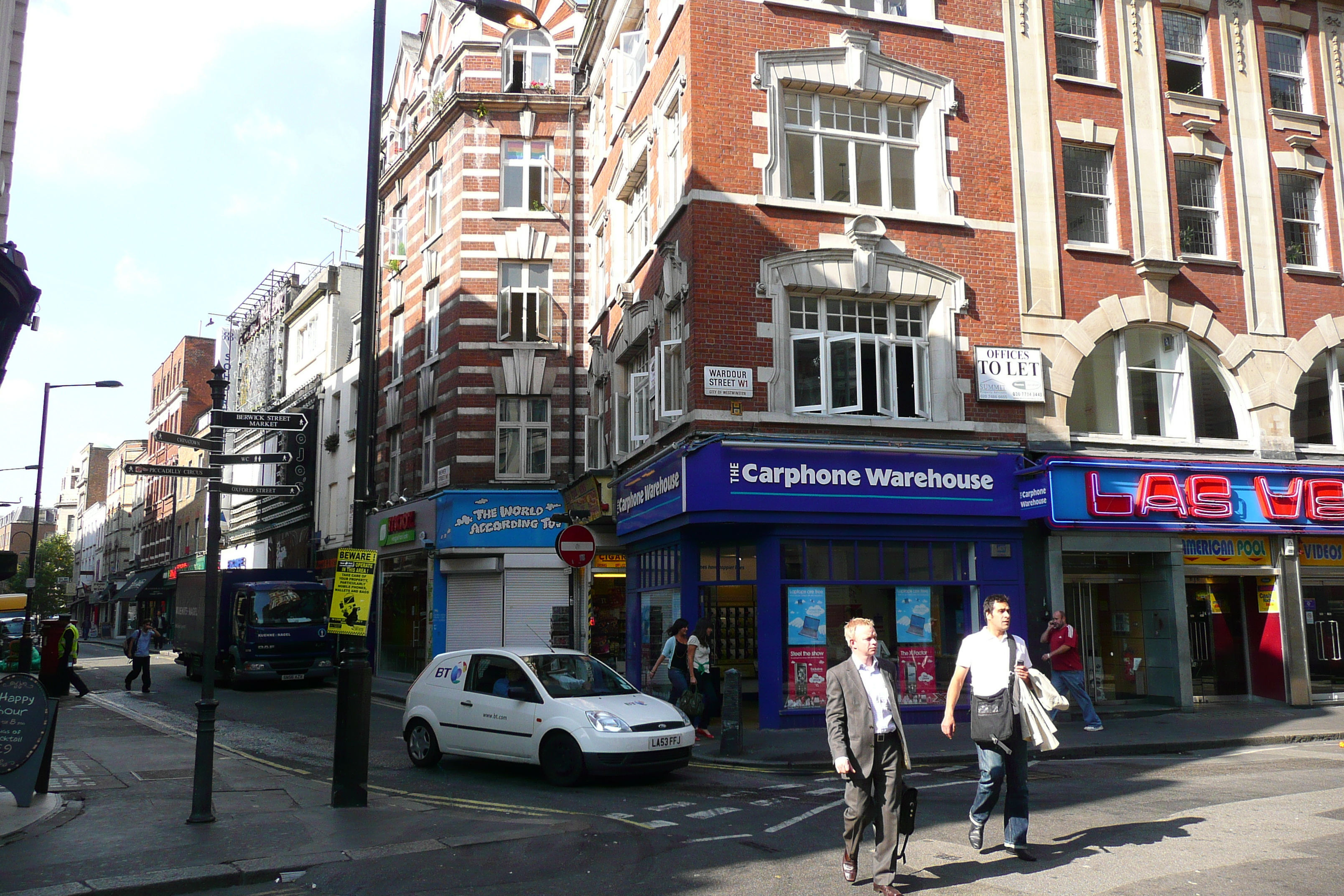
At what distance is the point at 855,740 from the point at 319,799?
583cm

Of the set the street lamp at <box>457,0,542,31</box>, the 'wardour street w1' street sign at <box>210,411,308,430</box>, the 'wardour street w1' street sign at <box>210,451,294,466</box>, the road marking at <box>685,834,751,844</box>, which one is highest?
the street lamp at <box>457,0,542,31</box>

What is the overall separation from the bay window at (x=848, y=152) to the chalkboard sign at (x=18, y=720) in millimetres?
12589

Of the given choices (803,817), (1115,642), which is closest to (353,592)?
(803,817)

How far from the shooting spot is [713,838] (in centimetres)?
828

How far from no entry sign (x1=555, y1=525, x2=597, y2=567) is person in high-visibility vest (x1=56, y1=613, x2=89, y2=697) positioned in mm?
10135

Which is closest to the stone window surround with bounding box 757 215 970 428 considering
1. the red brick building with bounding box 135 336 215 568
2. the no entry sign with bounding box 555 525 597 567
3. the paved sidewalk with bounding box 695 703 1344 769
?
the no entry sign with bounding box 555 525 597 567

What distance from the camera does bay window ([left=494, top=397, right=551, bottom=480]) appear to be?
25812mm

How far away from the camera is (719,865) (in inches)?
290

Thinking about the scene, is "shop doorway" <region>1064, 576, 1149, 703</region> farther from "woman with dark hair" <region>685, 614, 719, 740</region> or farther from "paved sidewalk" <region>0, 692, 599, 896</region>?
"paved sidewalk" <region>0, 692, 599, 896</region>

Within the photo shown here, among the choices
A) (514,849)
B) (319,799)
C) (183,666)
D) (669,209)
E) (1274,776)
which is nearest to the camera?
(514,849)

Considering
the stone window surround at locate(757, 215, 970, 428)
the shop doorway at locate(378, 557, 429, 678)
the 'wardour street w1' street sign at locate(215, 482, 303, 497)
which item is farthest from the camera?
the shop doorway at locate(378, 557, 429, 678)

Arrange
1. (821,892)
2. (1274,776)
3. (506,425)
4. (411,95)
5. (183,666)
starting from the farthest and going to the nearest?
1. (183,666)
2. (411,95)
3. (506,425)
4. (1274,776)
5. (821,892)

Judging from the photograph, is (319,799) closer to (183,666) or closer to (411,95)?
(411,95)

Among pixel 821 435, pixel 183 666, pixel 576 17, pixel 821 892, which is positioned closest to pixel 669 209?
pixel 821 435
